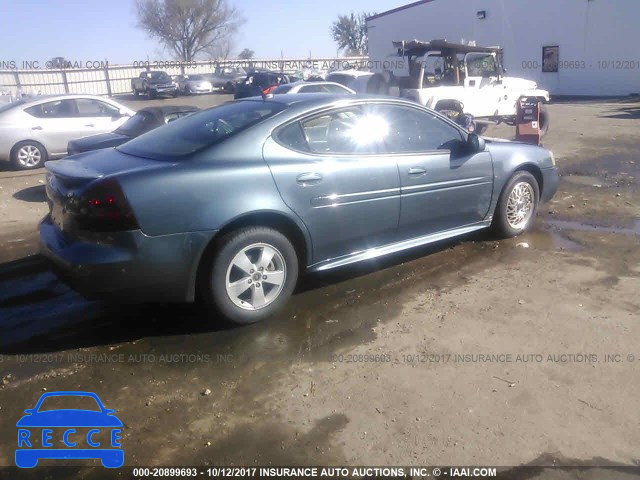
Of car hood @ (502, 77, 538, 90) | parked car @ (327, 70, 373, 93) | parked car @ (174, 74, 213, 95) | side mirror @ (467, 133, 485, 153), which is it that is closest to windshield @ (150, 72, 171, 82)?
parked car @ (174, 74, 213, 95)

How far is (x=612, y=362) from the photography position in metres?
3.56

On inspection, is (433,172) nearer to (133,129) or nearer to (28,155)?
(133,129)

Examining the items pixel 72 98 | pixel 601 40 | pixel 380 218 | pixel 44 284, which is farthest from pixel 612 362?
pixel 601 40

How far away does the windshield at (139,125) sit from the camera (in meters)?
8.47

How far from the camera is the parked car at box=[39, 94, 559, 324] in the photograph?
3.62 meters

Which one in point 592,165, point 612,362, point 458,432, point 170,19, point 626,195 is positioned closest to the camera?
point 458,432

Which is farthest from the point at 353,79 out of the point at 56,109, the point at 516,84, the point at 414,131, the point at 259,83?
the point at 414,131

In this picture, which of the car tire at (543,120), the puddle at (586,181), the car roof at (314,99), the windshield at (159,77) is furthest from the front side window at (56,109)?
the windshield at (159,77)

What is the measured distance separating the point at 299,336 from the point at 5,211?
5703 millimetres

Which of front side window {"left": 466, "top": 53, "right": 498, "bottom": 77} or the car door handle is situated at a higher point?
front side window {"left": 466, "top": 53, "right": 498, "bottom": 77}

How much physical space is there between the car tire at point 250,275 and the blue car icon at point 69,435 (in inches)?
40.8

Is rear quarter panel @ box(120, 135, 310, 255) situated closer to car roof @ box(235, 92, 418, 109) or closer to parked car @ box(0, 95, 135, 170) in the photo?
car roof @ box(235, 92, 418, 109)

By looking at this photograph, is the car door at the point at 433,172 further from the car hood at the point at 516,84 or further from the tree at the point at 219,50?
the tree at the point at 219,50

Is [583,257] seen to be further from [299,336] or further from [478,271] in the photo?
[299,336]
